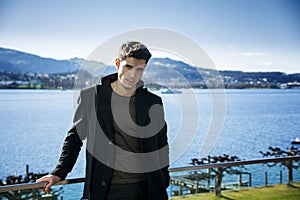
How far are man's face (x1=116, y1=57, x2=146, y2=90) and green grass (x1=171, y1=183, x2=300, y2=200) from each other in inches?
56.5

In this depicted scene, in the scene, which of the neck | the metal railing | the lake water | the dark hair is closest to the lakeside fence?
the metal railing

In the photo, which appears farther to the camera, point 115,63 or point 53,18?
point 53,18

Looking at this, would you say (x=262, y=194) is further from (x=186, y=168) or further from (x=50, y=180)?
(x=50, y=180)

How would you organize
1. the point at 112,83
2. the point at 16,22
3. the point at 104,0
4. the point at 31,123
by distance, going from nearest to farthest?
the point at 112,83 < the point at 104,0 < the point at 16,22 < the point at 31,123

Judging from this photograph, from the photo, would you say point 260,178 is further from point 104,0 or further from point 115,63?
point 104,0

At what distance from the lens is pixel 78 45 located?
22719 mm

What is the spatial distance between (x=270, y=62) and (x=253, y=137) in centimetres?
745

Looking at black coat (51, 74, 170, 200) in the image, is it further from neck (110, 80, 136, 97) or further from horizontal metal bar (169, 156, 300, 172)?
horizontal metal bar (169, 156, 300, 172)

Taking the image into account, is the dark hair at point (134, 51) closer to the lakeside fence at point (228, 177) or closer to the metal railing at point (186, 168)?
A: the metal railing at point (186, 168)

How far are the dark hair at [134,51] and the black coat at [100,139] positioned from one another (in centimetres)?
17

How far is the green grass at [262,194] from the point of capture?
302 cm

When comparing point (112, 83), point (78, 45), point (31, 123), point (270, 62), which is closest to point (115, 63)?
point (112, 83)

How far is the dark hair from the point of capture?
1.73 meters

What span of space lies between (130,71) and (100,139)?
14.3 inches
